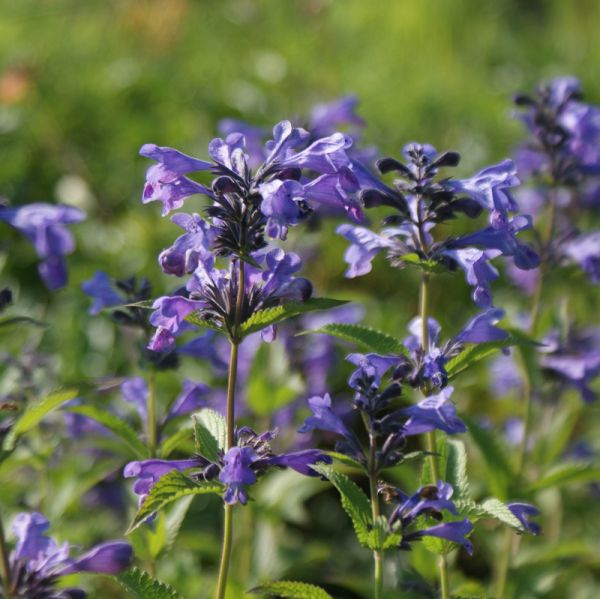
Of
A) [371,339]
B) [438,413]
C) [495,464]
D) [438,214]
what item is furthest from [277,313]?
[495,464]

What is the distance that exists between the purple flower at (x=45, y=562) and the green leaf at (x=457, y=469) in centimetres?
85

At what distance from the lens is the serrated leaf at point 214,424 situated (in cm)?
215

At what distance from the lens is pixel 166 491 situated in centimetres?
190

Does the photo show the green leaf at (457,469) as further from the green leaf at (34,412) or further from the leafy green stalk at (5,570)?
the leafy green stalk at (5,570)

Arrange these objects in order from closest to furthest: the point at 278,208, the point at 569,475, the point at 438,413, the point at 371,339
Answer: the point at 278,208
the point at 438,413
the point at 371,339
the point at 569,475

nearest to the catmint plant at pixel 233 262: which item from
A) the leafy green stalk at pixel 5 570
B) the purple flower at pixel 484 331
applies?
the leafy green stalk at pixel 5 570

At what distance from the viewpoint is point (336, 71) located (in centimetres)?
891

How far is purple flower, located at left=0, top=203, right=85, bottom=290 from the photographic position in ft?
8.49

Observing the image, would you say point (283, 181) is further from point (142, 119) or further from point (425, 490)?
point (142, 119)

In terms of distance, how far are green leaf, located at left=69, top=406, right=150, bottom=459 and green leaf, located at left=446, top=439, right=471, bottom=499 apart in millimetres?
876

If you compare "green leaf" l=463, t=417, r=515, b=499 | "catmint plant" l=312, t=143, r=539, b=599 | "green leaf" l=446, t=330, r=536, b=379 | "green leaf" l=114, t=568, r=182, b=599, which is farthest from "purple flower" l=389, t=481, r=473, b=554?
"green leaf" l=463, t=417, r=515, b=499

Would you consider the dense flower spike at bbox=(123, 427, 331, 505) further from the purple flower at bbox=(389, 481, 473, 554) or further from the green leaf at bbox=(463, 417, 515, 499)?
the green leaf at bbox=(463, 417, 515, 499)

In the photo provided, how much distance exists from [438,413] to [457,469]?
1.62 ft

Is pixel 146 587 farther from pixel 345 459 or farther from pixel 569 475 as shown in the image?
pixel 569 475
